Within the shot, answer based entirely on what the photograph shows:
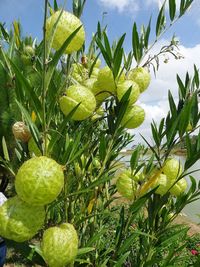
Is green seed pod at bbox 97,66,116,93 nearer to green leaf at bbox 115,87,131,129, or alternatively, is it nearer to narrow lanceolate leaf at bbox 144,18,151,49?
green leaf at bbox 115,87,131,129

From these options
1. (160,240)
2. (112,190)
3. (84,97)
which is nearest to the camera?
(84,97)

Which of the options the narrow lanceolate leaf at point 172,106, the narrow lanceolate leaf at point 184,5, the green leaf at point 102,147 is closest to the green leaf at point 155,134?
the narrow lanceolate leaf at point 172,106

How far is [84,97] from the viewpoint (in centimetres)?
57

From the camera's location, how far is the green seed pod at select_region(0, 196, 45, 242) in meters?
0.50

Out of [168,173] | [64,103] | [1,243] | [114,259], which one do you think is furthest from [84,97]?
[1,243]

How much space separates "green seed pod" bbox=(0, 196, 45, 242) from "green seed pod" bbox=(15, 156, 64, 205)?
3 centimetres

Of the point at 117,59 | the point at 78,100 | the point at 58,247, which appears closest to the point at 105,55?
the point at 117,59

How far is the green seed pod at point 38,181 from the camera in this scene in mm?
458

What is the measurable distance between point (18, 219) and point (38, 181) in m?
0.08

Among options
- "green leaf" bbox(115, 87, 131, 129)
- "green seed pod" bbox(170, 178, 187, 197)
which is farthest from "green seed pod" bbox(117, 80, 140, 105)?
"green seed pod" bbox(170, 178, 187, 197)

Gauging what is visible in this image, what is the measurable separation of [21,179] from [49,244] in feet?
0.38

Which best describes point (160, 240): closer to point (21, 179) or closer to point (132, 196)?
point (132, 196)

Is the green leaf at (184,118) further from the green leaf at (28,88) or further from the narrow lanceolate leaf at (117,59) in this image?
the green leaf at (28,88)

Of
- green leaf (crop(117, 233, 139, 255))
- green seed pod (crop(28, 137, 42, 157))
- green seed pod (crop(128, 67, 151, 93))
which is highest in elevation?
green seed pod (crop(128, 67, 151, 93))
